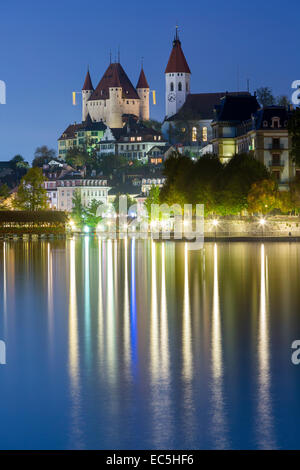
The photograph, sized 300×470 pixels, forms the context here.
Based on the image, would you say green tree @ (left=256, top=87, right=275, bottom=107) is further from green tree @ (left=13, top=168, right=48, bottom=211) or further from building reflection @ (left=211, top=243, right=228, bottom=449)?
building reflection @ (left=211, top=243, right=228, bottom=449)

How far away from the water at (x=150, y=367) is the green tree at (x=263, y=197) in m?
58.2

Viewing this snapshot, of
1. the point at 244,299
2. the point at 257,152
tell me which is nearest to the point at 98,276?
the point at 244,299

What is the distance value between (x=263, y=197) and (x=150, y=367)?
75.7 meters

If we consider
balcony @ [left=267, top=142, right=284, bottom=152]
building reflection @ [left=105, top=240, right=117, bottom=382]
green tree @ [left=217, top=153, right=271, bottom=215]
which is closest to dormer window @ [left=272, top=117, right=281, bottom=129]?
balcony @ [left=267, top=142, right=284, bottom=152]

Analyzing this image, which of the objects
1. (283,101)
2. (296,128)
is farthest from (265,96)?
(296,128)

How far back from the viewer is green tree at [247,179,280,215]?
93.0 meters

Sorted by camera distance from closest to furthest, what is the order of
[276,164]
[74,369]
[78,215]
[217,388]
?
[217,388] < [74,369] < [276,164] < [78,215]

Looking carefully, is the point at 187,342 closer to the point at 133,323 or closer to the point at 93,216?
the point at 133,323

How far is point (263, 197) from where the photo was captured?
3656 inches

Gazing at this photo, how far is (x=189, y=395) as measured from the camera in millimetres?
15914

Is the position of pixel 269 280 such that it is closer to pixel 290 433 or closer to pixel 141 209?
pixel 290 433

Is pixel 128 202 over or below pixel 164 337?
over
